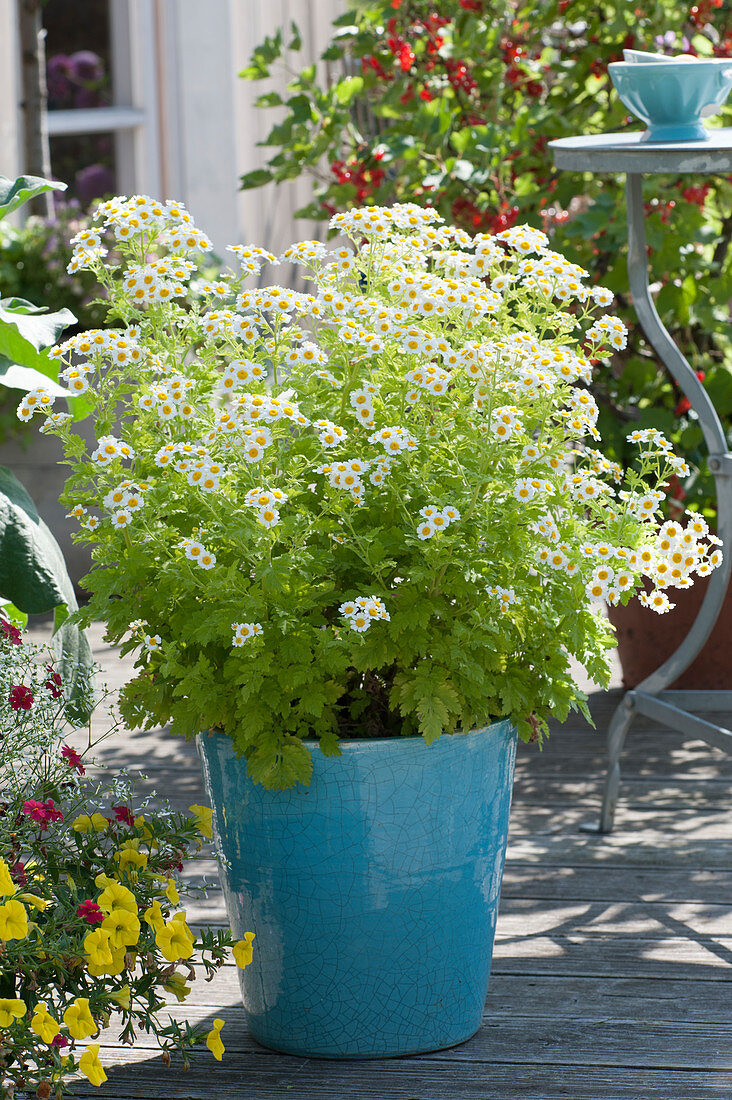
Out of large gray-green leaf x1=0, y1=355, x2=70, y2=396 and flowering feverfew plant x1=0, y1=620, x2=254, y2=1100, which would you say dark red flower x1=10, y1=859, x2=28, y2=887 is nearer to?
flowering feverfew plant x1=0, y1=620, x2=254, y2=1100

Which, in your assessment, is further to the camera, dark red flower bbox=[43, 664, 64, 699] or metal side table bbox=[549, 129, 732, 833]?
metal side table bbox=[549, 129, 732, 833]

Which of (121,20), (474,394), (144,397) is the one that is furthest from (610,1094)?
(121,20)

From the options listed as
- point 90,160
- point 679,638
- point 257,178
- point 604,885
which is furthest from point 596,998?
point 90,160

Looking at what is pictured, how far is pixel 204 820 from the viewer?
5.46 feet

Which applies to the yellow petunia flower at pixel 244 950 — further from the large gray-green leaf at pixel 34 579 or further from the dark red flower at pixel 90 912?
the large gray-green leaf at pixel 34 579

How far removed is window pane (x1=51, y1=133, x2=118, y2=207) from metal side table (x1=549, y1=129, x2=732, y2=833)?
9.33 feet

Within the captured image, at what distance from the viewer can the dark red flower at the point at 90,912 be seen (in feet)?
4.75

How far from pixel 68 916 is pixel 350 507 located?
21.7 inches

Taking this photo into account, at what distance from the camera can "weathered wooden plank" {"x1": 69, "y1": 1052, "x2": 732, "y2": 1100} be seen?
1.57m

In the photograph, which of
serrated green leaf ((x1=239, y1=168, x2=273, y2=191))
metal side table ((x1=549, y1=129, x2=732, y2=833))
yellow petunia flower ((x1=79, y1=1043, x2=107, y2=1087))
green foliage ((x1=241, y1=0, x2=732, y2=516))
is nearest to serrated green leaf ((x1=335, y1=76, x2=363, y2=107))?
green foliage ((x1=241, y1=0, x2=732, y2=516))

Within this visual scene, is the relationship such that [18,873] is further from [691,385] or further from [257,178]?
[257,178]

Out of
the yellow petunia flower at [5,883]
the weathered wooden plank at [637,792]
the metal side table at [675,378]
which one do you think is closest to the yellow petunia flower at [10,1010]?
the yellow petunia flower at [5,883]

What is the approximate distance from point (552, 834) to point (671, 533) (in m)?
0.91

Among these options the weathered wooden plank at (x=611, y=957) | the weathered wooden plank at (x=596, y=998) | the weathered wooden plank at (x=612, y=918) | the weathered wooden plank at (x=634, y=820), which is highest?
the weathered wooden plank at (x=596, y=998)
